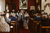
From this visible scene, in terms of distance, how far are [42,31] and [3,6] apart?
7860 mm

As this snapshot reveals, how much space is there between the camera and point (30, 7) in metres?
9.48

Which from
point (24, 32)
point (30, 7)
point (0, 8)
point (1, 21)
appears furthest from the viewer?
point (30, 7)

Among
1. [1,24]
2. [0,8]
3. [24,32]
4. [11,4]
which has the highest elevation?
[11,4]

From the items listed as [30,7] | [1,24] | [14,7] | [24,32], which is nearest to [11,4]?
[14,7]

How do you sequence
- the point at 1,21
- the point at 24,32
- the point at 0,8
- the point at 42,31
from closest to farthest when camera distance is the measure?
1. the point at 1,21
2. the point at 42,31
3. the point at 24,32
4. the point at 0,8

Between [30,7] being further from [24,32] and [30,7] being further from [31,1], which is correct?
[24,32]

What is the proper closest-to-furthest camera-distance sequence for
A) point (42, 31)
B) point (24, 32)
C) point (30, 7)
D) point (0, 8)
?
point (42, 31), point (24, 32), point (0, 8), point (30, 7)

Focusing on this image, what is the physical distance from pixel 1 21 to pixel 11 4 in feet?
26.6

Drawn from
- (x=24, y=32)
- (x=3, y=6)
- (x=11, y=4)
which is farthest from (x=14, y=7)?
(x=24, y=32)

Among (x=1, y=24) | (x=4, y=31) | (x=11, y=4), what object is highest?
(x=11, y=4)

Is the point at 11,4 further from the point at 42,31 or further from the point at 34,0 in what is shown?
the point at 42,31

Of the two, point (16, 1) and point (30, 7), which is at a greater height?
point (16, 1)

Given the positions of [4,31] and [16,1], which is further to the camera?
[16,1]

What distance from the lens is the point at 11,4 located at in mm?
9656
